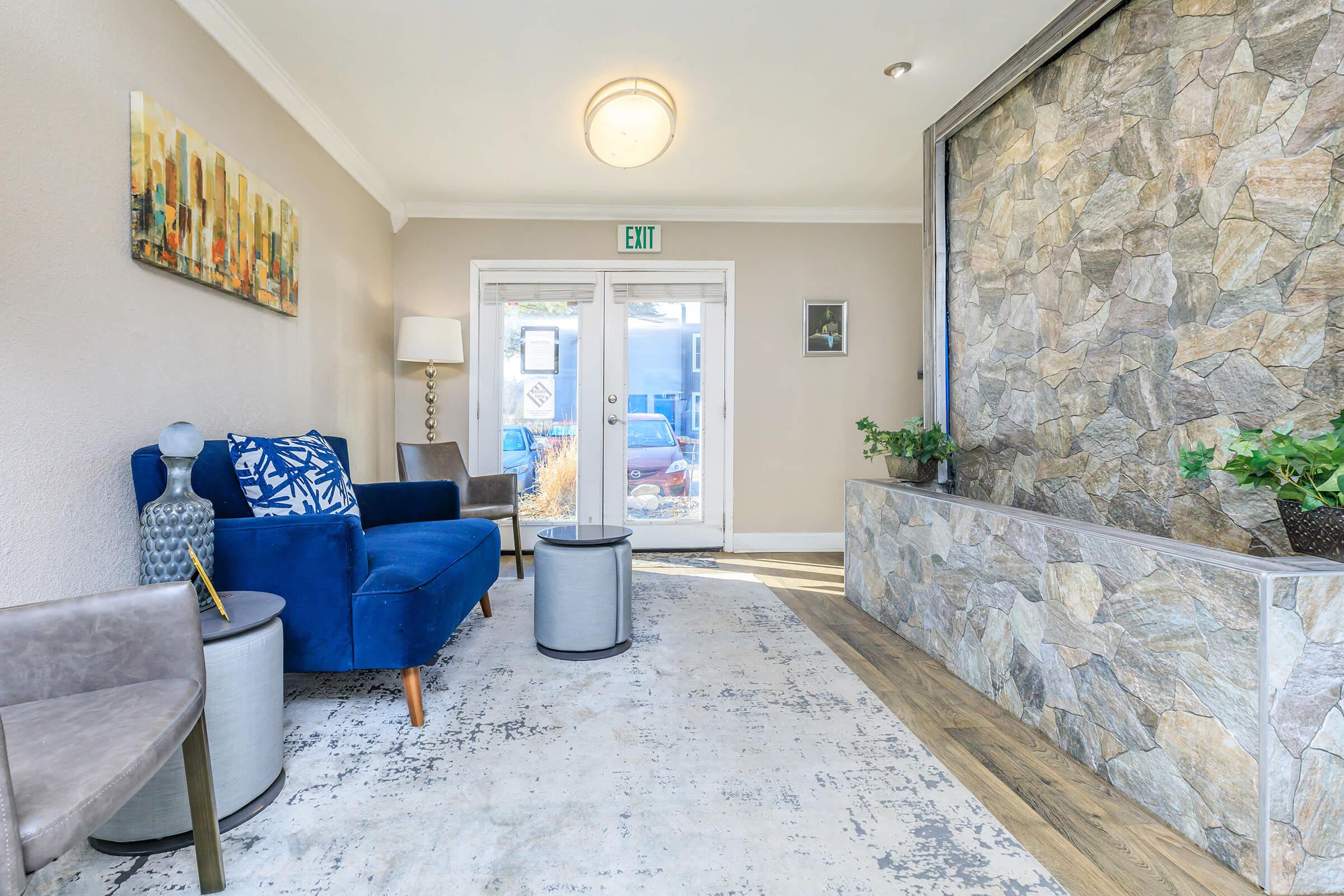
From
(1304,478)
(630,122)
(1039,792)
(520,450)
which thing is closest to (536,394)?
(520,450)

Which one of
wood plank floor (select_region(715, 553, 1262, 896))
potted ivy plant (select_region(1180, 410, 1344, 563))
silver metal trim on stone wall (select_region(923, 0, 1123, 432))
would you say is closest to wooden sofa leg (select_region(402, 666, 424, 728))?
wood plank floor (select_region(715, 553, 1262, 896))

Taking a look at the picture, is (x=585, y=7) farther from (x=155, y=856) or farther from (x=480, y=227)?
(x=155, y=856)

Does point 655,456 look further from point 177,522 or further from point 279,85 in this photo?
point 177,522

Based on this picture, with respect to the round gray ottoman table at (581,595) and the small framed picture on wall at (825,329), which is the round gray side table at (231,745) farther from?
the small framed picture on wall at (825,329)

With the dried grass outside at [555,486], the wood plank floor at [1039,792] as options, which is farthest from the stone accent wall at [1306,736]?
the dried grass outside at [555,486]

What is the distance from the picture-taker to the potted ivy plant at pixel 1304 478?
1.22 meters

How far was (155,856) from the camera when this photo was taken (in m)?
1.27

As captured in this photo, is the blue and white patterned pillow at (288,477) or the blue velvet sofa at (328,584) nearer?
the blue velvet sofa at (328,584)

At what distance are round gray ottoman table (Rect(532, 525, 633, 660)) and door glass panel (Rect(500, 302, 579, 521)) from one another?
2045 millimetres

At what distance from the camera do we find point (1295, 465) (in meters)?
1.27

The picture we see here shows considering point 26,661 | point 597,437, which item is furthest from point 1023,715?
point 597,437

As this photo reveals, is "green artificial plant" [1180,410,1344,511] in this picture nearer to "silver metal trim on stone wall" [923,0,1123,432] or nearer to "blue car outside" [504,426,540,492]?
"silver metal trim on stone wall" [923,0,1123,432]

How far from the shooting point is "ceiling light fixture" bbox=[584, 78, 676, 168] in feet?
8.96

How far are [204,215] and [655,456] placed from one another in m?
2.87
